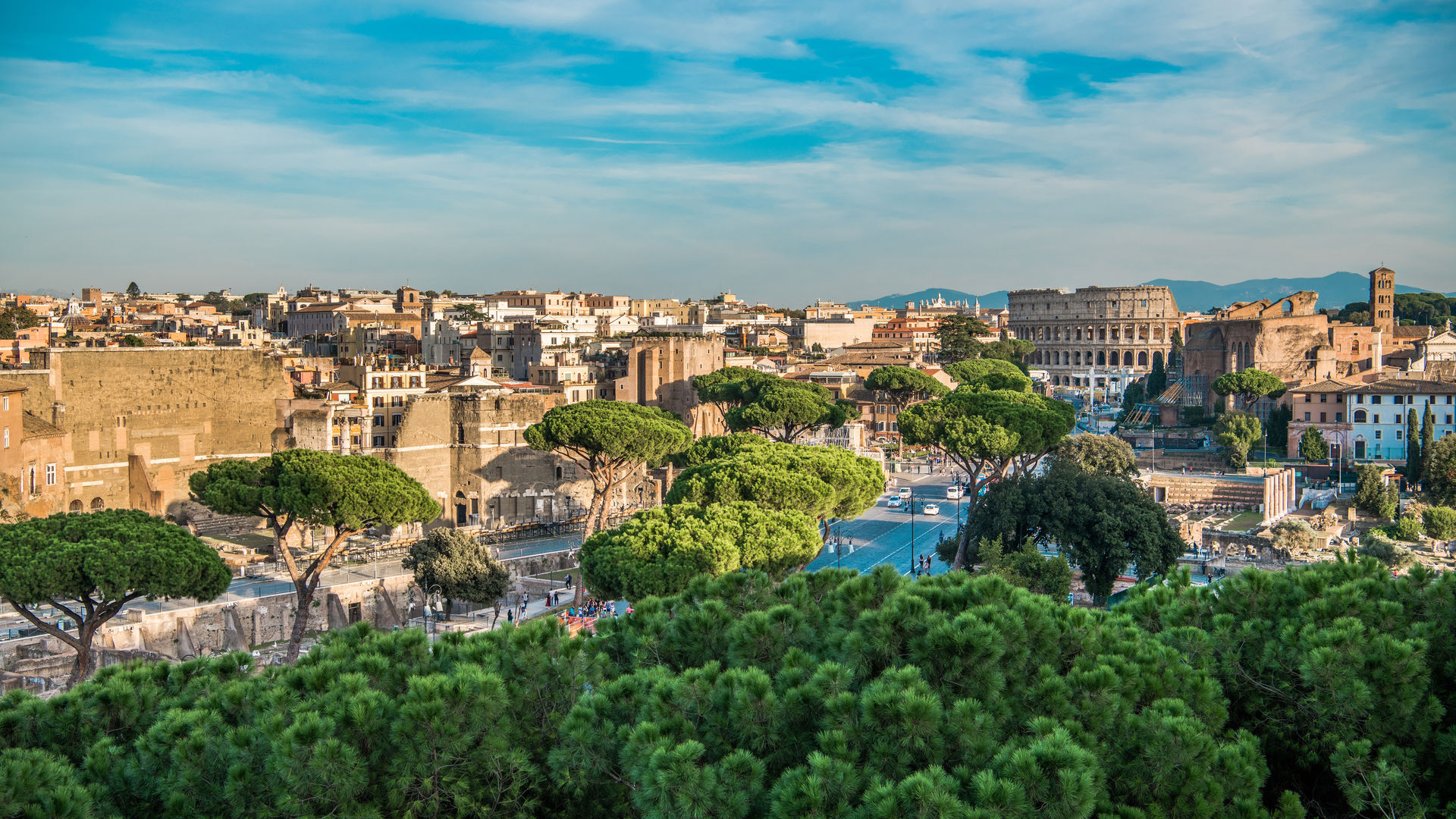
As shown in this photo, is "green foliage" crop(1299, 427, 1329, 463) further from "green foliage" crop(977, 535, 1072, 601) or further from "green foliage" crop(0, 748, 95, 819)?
"green foliage" crop(0, 748, 95, 819)

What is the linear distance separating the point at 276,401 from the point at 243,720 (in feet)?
109

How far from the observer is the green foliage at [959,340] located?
254ft

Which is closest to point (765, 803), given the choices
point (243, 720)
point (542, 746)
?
point (542, 746)

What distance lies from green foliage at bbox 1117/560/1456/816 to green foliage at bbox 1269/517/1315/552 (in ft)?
78.8

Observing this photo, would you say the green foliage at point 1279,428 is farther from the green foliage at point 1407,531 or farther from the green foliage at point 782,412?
the green foliage at point 782,412

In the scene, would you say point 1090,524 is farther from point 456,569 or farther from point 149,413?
point 149,413

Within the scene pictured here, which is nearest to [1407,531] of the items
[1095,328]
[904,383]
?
[904,383]

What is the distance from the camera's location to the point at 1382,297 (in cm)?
6994

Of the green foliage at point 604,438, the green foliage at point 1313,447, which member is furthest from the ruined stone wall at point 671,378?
the green foliage at point 1313,447

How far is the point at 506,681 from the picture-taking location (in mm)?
8930

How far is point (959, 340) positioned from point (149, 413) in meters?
53.3

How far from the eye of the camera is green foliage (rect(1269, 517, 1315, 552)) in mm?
32531

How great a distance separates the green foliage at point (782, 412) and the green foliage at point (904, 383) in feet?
32.1

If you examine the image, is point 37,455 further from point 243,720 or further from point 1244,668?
point 1244,668
